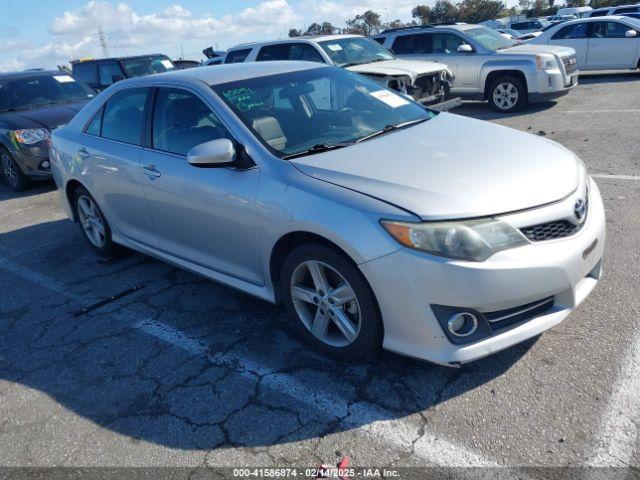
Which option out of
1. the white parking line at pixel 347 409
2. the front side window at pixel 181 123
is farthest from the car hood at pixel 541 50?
the white parking line at pixel 347 409

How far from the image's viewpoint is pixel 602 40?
14.1m

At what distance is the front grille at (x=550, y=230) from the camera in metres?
2.72

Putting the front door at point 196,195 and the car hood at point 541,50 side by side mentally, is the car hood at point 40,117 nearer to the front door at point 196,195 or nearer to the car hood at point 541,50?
the front door at point 196,195

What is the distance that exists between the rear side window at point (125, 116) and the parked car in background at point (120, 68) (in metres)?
9.27

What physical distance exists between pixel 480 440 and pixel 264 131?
7.31ft

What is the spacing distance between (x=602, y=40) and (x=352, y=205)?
46.6 ft

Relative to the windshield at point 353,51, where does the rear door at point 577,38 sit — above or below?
below

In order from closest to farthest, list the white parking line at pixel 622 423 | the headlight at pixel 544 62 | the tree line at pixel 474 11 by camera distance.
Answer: the white parking line at pixel 622 423, the headlight at pixel 544 62, the tree line at pixel 474 11

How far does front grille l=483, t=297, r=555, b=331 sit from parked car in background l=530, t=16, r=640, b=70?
44.9 ft

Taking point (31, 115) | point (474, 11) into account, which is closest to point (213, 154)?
point (31, 115)

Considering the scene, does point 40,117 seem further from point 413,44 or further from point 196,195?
point 413,44

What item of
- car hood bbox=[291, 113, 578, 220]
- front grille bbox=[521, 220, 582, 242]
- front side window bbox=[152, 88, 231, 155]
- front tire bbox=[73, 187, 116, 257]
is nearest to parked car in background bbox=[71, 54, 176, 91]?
front tire bbox=[73, 187, 116, 257]

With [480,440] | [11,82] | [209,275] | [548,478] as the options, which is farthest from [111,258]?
[11,82]

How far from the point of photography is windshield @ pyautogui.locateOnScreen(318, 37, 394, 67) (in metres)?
10.1
